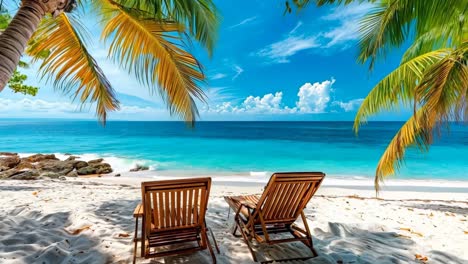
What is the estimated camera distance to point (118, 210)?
3.79 metres

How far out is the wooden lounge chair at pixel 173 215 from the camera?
2.04m

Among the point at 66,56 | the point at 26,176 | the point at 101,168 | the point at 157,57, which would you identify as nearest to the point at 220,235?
the point at 157,57

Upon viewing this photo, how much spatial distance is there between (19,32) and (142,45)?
1.59 m

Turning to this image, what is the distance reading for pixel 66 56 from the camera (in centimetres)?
350

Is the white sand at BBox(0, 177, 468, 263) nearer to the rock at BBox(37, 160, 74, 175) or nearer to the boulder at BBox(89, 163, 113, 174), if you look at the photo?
the boulder at BBox(89, 163, 113, 174)

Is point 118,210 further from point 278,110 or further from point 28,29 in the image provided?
point 278,110

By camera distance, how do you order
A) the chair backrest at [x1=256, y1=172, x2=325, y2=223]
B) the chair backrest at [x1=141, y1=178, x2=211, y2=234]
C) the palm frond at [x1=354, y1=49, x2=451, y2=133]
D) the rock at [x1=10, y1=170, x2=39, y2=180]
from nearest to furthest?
the chair backrest at [x1=141, y1=178, x2=211, y2=234], the chair backrest at [x1=256, y1=172, x2=325, y2=223], the palm frond at [x1=354, y1=49, x2=451, y2=133], the rock at [x1=10, y1=170, x2=39, y2=180]

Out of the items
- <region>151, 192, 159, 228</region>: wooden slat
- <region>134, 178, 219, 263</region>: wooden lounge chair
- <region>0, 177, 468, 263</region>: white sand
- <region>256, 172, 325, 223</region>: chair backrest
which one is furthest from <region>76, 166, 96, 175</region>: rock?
<region>256, 172, 325, 223</region>: chair backrest

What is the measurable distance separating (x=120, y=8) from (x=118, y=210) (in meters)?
2.86

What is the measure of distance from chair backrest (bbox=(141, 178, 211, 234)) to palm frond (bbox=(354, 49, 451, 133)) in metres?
3.90

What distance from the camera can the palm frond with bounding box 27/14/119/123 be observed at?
3.35 meters

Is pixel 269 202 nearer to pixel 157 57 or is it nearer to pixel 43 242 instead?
pixel 43 242

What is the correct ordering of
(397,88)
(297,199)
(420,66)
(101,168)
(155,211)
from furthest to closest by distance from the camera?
(101,168) → (397,88) → (420,66) → (297,199) → (155,211)

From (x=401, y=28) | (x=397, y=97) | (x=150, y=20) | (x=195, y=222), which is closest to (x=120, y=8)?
(x=150, y=20)
